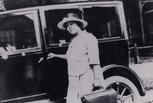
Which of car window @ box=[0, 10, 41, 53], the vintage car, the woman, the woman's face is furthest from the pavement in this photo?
car window @ box=[0, 10, 41, 53]

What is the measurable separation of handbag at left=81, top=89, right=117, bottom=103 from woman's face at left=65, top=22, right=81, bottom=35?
19.4 inches

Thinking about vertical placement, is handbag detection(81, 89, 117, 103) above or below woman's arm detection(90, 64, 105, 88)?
below

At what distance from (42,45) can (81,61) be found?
34 centimetres

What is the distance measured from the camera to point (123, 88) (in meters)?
2.57

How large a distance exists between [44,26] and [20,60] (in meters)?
0.31

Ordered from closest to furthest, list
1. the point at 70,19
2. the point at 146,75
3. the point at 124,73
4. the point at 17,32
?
the point at 17,32 < the point at 70,19 < the point at 124,73 < the point at 146,75

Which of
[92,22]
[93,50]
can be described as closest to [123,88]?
[93,50]

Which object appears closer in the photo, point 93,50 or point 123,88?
point 93,50

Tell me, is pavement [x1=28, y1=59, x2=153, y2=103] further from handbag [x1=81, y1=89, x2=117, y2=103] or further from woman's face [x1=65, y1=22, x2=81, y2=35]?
woman's face [x1=65, y1=22, x2=81, y2=35]

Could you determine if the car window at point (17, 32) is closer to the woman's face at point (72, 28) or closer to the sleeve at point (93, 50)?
the woman's face at point (72, 28)

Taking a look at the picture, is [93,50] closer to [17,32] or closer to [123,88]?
[123,88]

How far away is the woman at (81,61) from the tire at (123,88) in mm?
119

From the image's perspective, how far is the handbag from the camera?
7.72ft

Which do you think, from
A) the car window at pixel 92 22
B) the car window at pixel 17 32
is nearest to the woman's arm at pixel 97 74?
the car window at pixel 92 22
